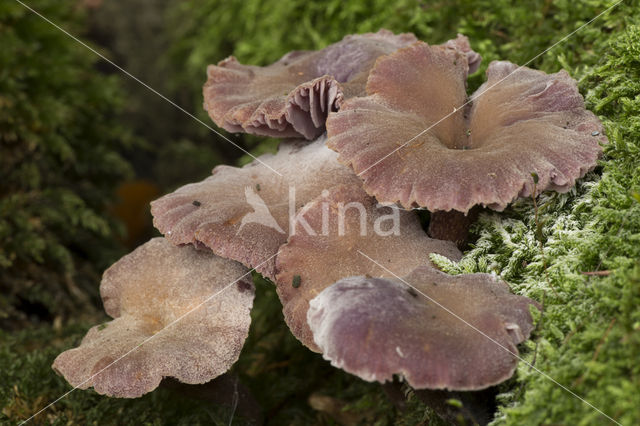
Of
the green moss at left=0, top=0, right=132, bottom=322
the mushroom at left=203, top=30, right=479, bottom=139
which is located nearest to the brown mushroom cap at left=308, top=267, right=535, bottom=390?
the mushroom at left=203, top=30, right=479, bottom=139

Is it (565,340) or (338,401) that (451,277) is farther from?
(338,401)

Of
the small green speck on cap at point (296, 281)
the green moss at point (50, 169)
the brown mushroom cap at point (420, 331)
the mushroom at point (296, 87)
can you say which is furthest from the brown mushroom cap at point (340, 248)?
the green moss at point (50, 169)

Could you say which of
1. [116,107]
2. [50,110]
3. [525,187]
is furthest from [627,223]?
[116,107]

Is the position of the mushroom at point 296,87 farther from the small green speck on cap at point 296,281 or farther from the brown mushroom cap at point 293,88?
the small green speck on cap at point 296,281

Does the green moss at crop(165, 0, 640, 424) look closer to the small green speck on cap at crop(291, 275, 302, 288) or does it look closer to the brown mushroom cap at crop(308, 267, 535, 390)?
the brown mushroom cap at crop(308, 267, 535, 390)

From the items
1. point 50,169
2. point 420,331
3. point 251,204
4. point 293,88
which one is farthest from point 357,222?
point 50,169

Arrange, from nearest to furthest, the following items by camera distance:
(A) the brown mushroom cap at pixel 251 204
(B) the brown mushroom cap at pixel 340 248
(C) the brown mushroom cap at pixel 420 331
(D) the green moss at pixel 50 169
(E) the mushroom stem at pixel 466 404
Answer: (C) the brown mushroom cap at pixel 420 331 → (E) the mushroom stem at pixel 466 404 → (B) the brown mushroom cap at pixel 340 248 → (A) the brown mushroom cap at pixel 251 204 → (D) the green moss at pixel 50 169
